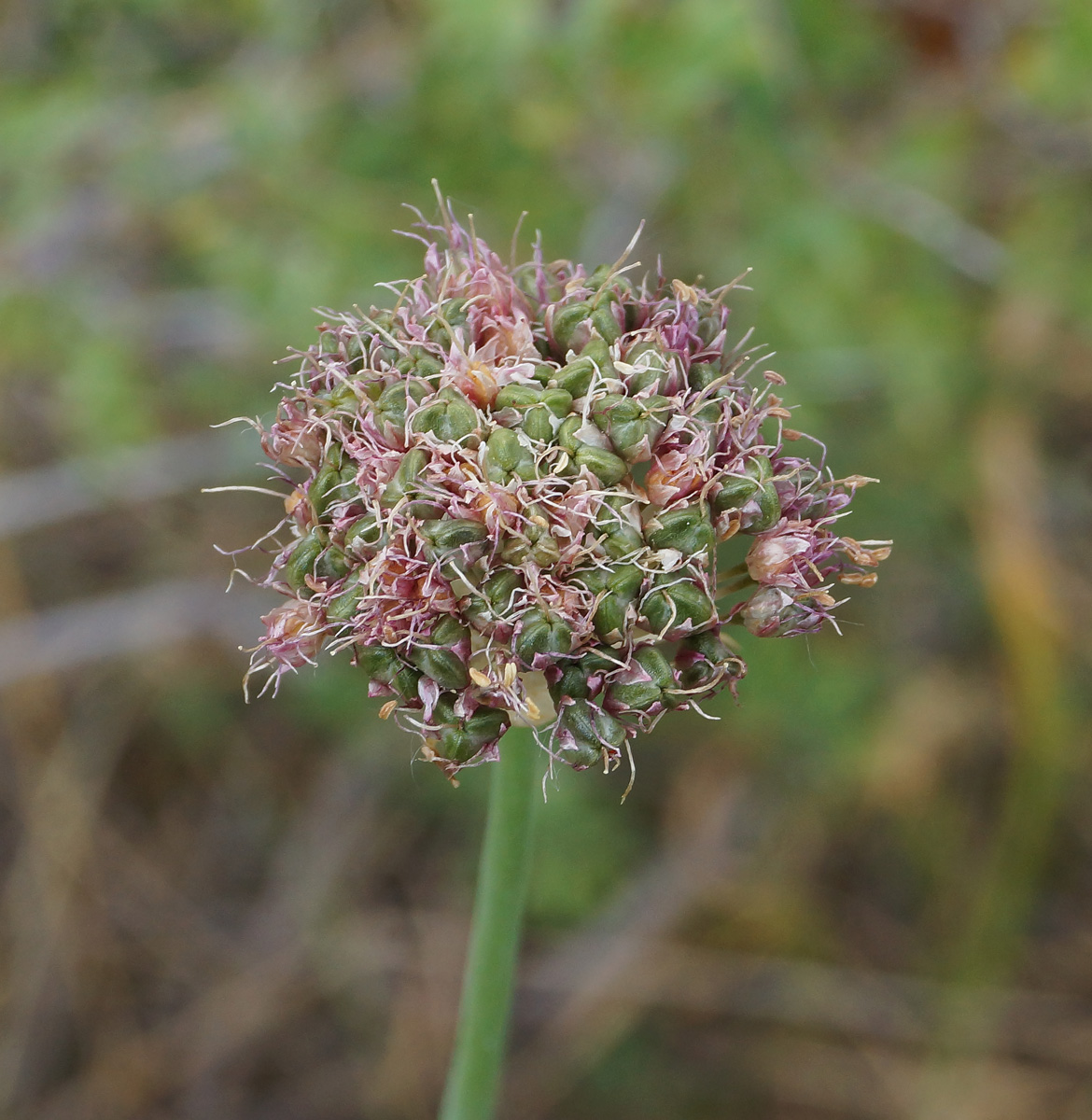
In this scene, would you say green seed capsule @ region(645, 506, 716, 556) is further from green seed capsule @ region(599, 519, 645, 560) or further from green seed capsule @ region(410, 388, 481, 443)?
green seed capsule @ region(410, 388, 481, 443)

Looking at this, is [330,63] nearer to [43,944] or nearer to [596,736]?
[596,736]

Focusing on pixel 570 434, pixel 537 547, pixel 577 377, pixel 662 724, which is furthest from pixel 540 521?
pixel 662 724

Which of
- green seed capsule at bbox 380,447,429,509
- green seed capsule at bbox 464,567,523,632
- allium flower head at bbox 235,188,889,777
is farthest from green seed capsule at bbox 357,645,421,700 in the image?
green seed capsule at bbox 380,447,429,509

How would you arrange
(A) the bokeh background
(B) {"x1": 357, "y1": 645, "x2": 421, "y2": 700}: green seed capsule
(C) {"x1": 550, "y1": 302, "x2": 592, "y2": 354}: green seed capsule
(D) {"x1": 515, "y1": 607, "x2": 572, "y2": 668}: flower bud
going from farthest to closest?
(A) the bokeh background
(C) {"x1": 550, "y1": 302, "x2": 592, "y2": 354}: green seed capsule
(B) {"x1": 357, "y1": 645, "x2": 421, "y2": 700}: green seed capsule
(D) {"x1": 515, "y1": 607, "x2": 572, "y2": 668}: flower bud

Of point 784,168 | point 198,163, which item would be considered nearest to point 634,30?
point 784,168

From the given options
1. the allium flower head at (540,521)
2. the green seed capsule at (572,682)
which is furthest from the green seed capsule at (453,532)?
the green seed capsule at (572,682)

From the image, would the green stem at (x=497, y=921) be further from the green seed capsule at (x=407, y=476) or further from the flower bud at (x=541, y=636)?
the green seed capsule at (x=407, y=476)
